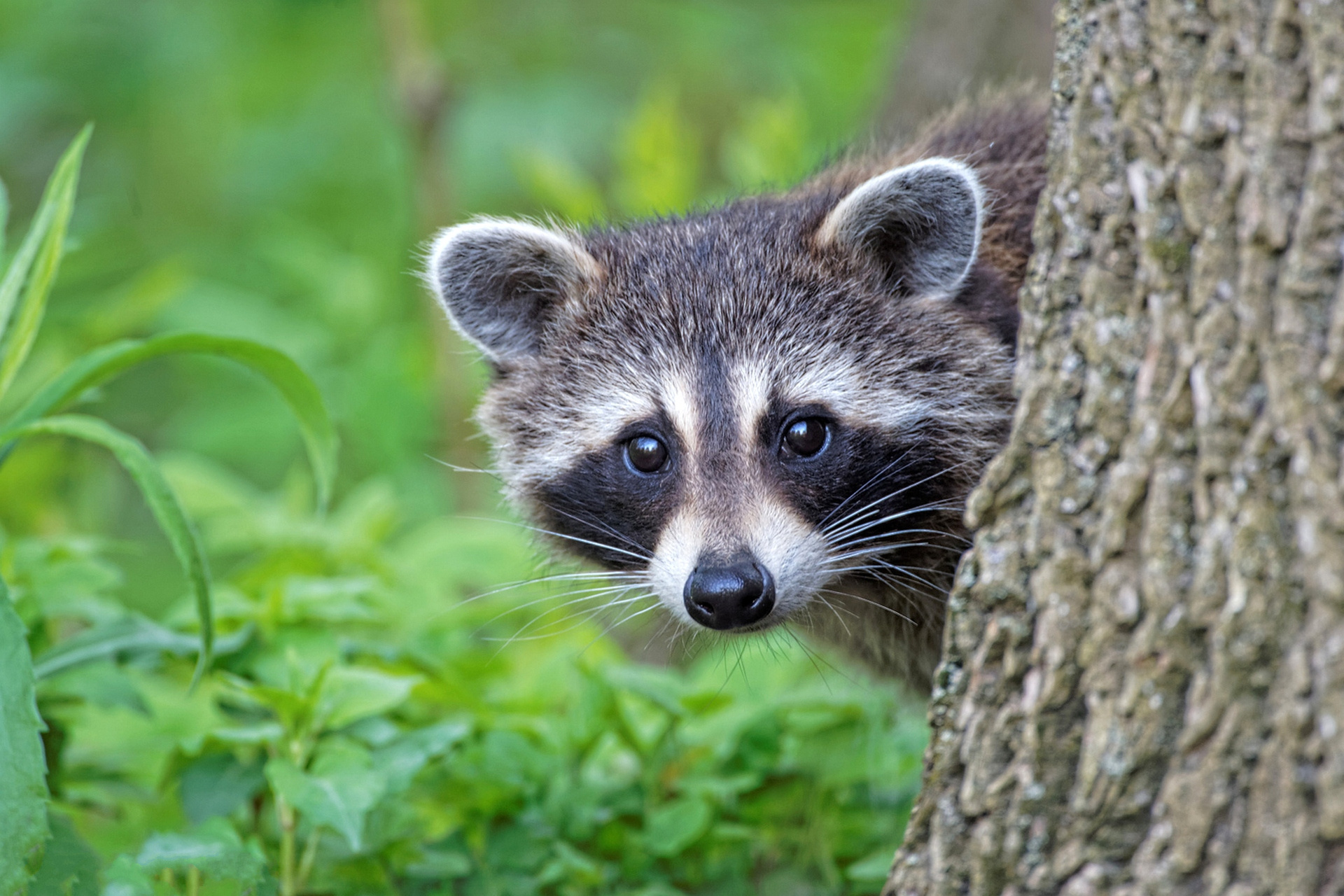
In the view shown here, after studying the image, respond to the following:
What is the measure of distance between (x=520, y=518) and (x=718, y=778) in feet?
3.69

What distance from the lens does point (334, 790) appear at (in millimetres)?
3162

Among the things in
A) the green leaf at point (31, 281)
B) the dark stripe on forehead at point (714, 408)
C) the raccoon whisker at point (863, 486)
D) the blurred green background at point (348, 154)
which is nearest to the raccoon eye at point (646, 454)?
the dark stripe on forehead at point (714, 408)

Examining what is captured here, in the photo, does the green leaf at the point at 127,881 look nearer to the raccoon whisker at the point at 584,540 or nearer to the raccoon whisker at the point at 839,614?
the raccoon whisker at the point at 584,540

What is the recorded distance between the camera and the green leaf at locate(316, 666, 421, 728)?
3.41 metres

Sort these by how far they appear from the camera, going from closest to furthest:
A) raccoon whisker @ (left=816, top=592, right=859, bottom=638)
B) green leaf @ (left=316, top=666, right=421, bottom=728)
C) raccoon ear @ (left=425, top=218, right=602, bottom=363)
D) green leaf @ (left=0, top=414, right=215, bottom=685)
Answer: green leaf @ (left=0, top=414, right=215, bottom=685) < green leaf @ (left=316, top=666, right=421, bottom=728) < raccoon whisker @ (left=816, top=592, right=859, bottom=638) < raccoon ear @ (left=425, top=218, right=602, bottom=363)

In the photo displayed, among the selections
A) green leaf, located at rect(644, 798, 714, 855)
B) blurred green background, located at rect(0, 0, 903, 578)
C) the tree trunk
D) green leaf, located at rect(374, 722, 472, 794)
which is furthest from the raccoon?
blurred green background, located at rect(0, 0, 903, 578)

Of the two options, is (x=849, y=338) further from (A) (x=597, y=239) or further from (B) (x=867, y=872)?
(B) (x=867, y=872)

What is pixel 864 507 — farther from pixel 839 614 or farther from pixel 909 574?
pixel 839 614

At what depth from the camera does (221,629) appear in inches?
157

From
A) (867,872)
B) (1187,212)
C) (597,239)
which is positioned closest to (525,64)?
(597,239)

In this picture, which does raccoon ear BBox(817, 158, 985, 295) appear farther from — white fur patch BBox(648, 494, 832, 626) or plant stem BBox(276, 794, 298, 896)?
plant stem BBox(276, 794, 298, 896)

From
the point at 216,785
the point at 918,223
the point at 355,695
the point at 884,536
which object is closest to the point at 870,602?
the point at 884,536

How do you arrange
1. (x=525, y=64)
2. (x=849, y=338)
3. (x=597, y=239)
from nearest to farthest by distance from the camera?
(x=849, y=338) < (x=597, y=239) < (x=525, y=64)

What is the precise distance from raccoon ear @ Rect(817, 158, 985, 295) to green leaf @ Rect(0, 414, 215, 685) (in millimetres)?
2001
